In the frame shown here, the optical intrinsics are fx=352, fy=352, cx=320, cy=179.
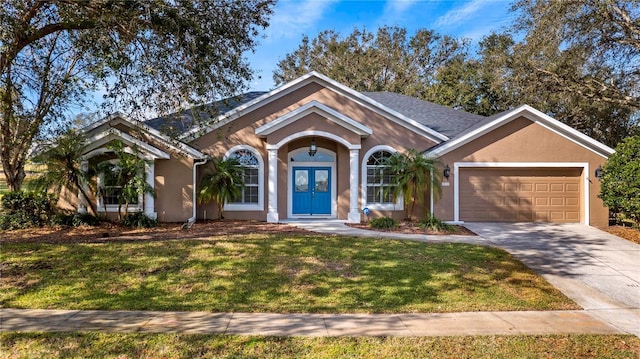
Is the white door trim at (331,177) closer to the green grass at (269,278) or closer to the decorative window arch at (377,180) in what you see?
the decorative window arch at (377,180)

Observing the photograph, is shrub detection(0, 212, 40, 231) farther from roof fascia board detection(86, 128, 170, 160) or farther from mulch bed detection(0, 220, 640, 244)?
roof fascia board detection(86, 128, 170, 160)

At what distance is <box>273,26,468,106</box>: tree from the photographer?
29750 millimetres

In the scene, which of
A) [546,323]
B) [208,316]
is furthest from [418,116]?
[208,316]

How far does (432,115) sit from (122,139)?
1328 centimetres

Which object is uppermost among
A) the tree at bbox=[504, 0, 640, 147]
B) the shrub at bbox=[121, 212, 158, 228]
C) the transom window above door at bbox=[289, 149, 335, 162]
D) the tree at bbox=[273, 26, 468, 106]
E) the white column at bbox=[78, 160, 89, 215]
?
the tree at bbox=[273, 26, 468, 106]

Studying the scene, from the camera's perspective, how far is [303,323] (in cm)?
496

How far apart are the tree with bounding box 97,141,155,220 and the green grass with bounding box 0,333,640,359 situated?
763 centimetres

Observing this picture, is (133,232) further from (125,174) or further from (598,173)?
(598,173)

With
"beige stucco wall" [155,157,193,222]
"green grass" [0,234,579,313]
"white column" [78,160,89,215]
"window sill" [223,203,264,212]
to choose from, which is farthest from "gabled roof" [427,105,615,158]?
"white column" [78,160,89,215]

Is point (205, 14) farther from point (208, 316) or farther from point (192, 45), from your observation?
point (208, 316)

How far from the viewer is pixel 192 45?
291 inches

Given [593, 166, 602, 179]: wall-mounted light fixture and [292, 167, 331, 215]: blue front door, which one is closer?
[593, 166, 602, 179]: wall-mounted light fixture

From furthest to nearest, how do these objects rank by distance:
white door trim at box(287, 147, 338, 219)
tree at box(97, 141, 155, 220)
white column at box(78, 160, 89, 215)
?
1. white door trim at box(287, 147, 338, 219)
2. white column at box(78, 160, 89, 215)
3. tree at box(97, 141, 155, 220)

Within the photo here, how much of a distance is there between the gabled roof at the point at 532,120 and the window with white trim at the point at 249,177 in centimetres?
680
